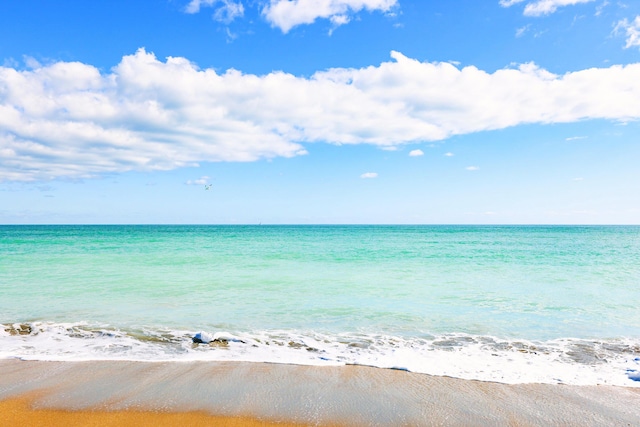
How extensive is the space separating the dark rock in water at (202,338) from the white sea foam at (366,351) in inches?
3.1

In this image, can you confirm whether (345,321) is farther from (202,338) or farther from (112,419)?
(112,419)

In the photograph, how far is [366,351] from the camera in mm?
6250

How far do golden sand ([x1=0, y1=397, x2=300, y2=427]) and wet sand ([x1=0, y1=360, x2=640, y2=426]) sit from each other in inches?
0.4

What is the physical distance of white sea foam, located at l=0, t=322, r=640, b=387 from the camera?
5366 mm

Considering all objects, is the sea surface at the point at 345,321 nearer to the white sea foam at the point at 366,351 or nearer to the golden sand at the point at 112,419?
the white sea foam at the point at 366,351

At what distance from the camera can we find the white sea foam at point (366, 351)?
5366 millimetres

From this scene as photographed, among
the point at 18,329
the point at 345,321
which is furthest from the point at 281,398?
the point at 18,329

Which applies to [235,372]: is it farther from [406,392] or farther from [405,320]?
[405,320]

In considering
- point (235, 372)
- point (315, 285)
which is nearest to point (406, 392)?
point (235, 372)

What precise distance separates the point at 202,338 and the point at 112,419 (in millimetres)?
2725

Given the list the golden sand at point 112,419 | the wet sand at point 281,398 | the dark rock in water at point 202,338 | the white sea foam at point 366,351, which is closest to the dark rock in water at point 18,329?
the white sea foam at point 366,351

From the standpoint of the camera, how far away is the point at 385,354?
6.08 m

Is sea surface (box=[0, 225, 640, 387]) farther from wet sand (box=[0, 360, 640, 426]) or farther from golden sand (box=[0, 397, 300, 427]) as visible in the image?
→ golden sand (box=[0, 397, 300, 427])

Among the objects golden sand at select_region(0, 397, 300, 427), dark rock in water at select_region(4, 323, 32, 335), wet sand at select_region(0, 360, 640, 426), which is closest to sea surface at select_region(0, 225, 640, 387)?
dark rock in water at select_region(4, 323, 32, 335)
